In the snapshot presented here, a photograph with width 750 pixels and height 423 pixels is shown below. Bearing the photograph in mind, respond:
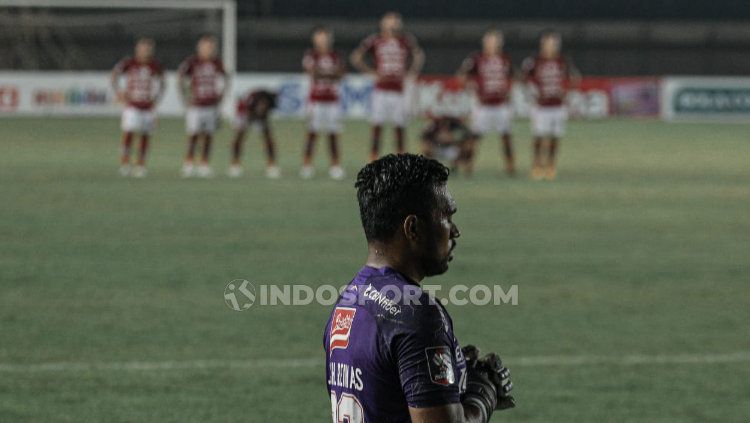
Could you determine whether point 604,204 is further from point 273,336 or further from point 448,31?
point 448,31

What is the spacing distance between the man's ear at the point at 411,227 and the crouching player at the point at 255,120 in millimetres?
16363

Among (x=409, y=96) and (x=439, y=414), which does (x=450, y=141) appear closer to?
(x=409, y=96)

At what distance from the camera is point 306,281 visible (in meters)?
10.0

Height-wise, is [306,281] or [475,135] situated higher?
[475,135]

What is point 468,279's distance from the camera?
10.1 meters

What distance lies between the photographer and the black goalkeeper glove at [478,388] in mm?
3352

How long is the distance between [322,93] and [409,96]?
13439mm

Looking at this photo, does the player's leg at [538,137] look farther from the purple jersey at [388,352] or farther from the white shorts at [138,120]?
the purple jersey at [388,352]

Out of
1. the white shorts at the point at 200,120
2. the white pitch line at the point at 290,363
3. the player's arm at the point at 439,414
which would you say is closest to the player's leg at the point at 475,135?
the white shorts at the point at 200,120

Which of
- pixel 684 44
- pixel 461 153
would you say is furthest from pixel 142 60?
pixel 684 44

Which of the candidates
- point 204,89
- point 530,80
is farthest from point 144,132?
point 530,80

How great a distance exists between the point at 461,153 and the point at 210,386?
44.6 feet
